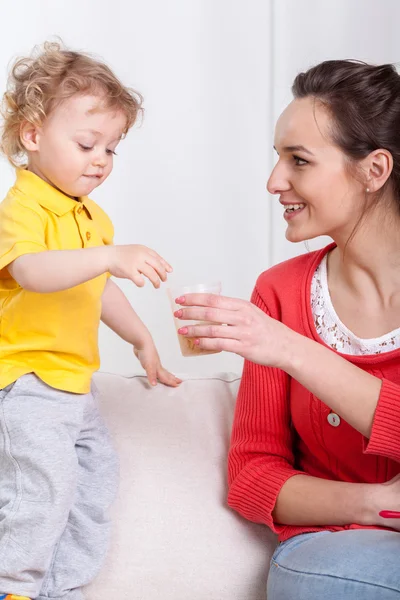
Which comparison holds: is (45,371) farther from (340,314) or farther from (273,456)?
(340,314)

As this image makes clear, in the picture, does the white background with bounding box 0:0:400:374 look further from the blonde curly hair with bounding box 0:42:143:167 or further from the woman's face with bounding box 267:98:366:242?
the woman's face with bounding box 267:98:366:242

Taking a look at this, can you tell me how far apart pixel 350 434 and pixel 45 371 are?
635 mm

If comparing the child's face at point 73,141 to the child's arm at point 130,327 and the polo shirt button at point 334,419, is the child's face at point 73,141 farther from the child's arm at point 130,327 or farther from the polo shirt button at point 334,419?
the polo shirt button at point 334,419

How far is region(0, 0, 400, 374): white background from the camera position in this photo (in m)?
3.19

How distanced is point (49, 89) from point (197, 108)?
1570 mm

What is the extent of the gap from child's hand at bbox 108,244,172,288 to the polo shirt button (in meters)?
0.48

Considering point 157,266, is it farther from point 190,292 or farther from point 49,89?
point 49,89

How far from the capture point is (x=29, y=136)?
1820 millimetres

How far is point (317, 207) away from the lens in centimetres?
182

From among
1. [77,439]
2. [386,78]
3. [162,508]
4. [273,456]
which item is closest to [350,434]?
[273,456]

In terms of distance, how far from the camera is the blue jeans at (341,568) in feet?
4.99

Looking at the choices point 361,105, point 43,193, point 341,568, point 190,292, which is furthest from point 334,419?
point 43,193

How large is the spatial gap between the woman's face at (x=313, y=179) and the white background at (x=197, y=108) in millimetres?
1424

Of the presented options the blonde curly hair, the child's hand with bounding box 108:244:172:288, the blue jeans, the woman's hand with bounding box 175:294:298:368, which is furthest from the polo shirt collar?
the blue jeans
